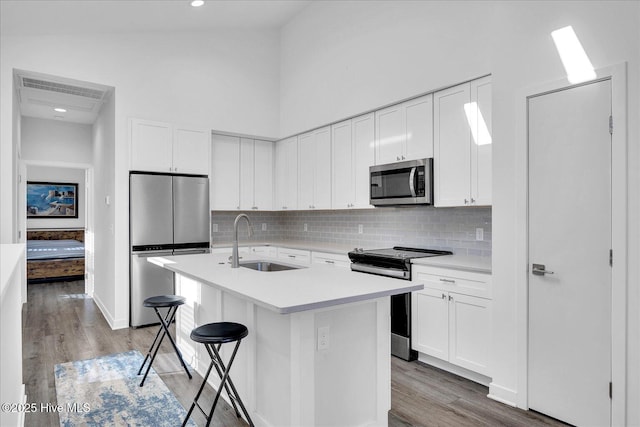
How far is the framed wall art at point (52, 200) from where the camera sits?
357 inches

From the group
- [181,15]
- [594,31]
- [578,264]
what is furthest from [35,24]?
[578,264]

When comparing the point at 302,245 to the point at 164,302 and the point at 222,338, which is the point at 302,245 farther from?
the point at 222,338

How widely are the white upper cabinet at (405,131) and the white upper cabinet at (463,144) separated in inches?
4.0

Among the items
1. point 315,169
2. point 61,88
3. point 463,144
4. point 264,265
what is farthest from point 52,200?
point 463,144

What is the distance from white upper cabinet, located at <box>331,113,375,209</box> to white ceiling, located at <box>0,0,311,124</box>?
6.02 ft

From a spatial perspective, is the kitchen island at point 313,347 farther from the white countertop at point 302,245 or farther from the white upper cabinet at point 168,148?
the white upper cabinet at point 168,148

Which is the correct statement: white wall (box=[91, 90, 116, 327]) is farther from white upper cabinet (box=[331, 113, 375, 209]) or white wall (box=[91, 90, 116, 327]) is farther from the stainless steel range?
the stainless steel range

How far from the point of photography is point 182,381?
3.06 meters

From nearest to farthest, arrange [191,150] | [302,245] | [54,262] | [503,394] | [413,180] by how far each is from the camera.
Result: [503,394]
[413,180]
[191,150]
[302,245]
[54,262]

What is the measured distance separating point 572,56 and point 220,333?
2.66m

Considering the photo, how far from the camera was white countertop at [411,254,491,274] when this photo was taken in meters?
3.02

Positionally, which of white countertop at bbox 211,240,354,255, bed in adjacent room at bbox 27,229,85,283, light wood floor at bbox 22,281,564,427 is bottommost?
light wood floor at bbox 22,281,564,427

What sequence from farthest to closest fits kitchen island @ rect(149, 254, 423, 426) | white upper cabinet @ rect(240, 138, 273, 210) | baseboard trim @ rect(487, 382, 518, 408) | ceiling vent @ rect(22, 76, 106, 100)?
1. white upper cabinet @ rect(240, 138, 273, 210)
2. ceiling vent @ rect(22, 76, 106, 100)
3. baseboard trim @ rect(487, 382, 518, 408)
4. kitchen island @ rect(149, 254, 423, 426)

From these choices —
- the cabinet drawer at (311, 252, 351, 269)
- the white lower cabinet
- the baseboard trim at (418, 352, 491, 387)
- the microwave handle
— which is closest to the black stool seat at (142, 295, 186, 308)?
the cabinet drawer at (311, 252, 351, 269)
